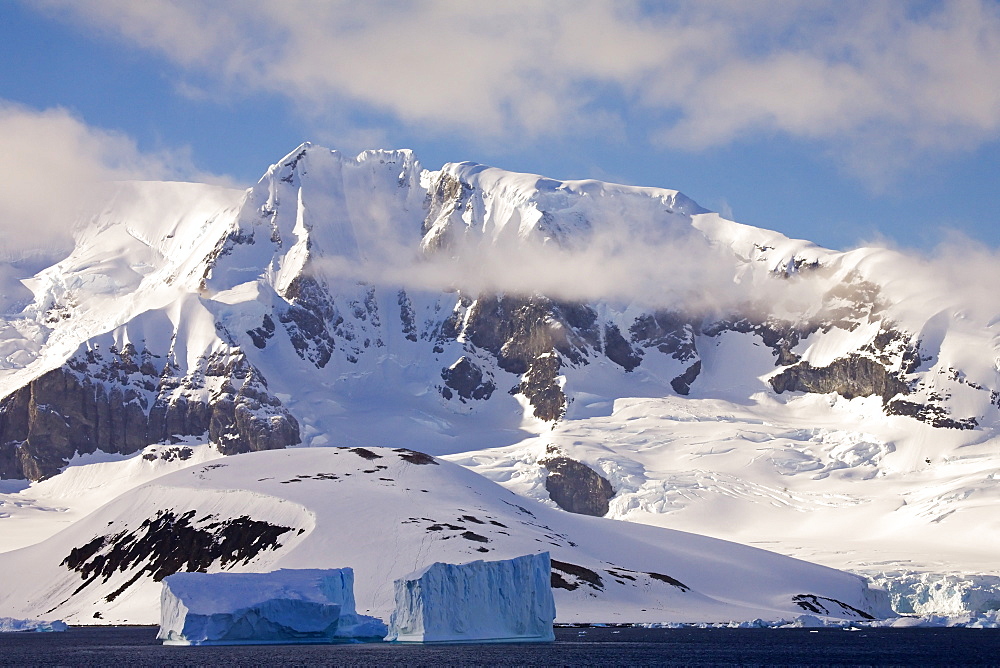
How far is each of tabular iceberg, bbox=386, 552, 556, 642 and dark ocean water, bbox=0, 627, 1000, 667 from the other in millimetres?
1899

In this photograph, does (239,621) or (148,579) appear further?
(148,579)

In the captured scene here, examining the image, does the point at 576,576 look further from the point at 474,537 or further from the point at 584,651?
the point at 584,651

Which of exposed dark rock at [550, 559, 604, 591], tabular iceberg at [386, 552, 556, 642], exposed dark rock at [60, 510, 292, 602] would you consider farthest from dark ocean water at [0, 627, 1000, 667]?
exposed dark rock at [60, 510, 292, 602]

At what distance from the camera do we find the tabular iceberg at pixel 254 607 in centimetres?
13500

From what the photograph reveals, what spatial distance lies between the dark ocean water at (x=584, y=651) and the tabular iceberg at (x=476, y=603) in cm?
190

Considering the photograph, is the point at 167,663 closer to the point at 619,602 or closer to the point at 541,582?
the point at 541,582

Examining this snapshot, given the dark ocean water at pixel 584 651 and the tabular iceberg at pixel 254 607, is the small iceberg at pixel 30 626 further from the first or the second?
the tabular iceberg at pixel 254 607

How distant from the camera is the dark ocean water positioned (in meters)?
118

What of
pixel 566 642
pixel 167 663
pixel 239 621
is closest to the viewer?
pixel 167 663

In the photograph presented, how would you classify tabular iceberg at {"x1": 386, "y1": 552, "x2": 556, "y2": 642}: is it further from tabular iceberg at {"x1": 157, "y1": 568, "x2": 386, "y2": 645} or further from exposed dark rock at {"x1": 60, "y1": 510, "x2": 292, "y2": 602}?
exposed dark rock at {"x1": 60, "y1": 510, "x2": 292, "y2": 602}

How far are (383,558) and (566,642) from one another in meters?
44.5

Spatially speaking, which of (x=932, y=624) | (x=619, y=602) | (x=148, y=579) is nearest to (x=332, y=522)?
(x=148, y=579)

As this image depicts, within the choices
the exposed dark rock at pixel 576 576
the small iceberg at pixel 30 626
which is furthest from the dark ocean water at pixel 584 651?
the exposed dark rock at pixel 576 576

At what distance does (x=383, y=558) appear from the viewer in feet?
601
